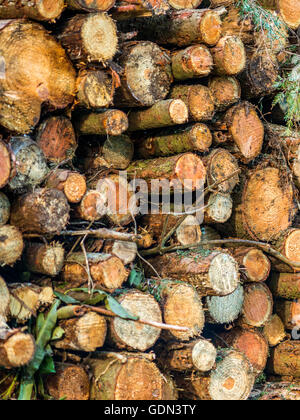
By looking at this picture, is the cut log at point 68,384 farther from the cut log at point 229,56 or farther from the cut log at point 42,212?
the cut log at point 229,56

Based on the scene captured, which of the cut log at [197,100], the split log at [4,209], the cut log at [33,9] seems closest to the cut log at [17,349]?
the split log at [4,209]

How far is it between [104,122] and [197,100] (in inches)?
29.3

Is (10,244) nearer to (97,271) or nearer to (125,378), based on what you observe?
(97,271)

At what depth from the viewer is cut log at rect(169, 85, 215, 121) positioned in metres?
3.74

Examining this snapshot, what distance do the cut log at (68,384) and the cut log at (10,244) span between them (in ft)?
2.31

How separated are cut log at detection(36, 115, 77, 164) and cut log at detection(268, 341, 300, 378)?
2364mm

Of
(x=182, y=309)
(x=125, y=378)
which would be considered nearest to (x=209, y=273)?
(x=182, y=309)

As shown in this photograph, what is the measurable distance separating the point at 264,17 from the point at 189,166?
4.62 ft

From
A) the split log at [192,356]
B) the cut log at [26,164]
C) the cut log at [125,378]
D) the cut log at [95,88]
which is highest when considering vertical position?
the cut log at [95,88]

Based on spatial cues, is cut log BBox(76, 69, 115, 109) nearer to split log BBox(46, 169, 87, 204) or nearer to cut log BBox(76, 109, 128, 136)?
cut log BBox(76, 109, 128, 136)

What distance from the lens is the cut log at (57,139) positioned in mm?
3457

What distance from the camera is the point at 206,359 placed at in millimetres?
3324
